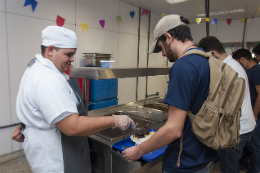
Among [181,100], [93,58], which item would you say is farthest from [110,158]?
[93,58]

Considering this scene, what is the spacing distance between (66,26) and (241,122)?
313 cm

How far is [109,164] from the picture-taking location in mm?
1452

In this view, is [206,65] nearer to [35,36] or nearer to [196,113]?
[196,113]

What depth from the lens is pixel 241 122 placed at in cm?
183

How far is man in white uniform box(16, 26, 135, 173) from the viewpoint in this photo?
38.2 inches

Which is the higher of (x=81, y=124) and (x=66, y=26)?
(x=66, y=26)

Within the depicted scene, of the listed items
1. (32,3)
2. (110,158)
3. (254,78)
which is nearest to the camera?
(110,158)

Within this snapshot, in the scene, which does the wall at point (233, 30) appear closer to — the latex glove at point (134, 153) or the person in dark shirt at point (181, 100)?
the person in dark shirt at point (181, 100)

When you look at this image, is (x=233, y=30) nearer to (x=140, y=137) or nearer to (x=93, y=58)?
(x=93, y=58)

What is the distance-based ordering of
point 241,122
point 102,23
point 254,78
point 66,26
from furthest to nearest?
1. point 102,23
2. point 66,26
3. point 254,78
4. point 241,122

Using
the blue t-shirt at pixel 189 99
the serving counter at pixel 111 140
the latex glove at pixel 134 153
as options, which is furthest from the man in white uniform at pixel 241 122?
the latex glove at pixel 134 153

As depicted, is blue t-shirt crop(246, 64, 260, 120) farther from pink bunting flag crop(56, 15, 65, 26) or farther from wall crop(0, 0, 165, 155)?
pink bunting flag crop(56, 15, 65, 26)

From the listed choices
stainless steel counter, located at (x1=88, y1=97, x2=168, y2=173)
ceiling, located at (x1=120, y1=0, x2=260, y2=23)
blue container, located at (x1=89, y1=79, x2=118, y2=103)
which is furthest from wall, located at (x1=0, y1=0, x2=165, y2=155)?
stainless steel counter, located at (x1=88, y1=97, x2=168, y2=173)

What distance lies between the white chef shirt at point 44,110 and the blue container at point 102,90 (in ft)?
7.39
